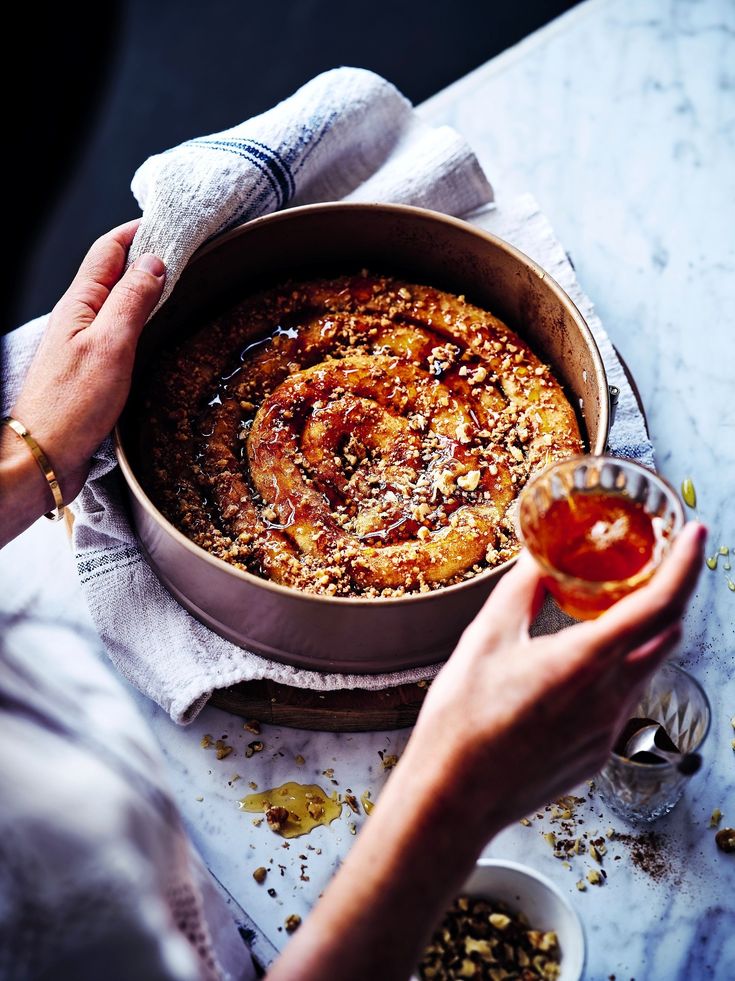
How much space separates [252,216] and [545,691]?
3.31 ft

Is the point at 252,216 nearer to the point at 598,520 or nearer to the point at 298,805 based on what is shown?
the point at 598,520

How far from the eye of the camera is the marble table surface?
53.2 inches

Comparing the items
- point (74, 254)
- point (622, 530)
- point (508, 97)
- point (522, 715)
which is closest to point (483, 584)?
point (622, 530)

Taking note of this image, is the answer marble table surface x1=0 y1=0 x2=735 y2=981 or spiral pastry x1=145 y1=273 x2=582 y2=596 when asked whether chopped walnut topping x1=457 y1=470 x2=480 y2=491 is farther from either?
marble table surface x1=0 y1=0 x2=735 y2=981

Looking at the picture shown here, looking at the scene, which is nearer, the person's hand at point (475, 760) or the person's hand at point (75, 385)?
the person's hand at point (475, 760)

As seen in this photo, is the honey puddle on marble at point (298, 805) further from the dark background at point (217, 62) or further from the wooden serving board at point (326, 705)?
the dark background at point (217, 62)

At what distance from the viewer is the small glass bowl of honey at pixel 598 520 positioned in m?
1.18

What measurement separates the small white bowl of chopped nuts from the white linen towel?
0.30 m

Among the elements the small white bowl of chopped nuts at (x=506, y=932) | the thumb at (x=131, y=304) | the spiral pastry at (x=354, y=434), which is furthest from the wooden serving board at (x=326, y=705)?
the thumb at (x=131, y=304)

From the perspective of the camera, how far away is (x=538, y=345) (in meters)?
1.62

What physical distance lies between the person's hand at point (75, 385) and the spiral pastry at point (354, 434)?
14cm

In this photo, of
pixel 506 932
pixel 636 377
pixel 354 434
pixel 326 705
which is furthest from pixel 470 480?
pixel 506 932

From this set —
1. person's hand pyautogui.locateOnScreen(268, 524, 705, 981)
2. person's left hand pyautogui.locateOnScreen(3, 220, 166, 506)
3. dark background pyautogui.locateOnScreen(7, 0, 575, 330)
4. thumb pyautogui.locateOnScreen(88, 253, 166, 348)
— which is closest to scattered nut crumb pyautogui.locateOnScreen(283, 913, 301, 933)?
person's hand pyautogui.locateOnScreen(268, 524, 705, 981)

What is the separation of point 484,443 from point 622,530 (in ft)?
1.21
